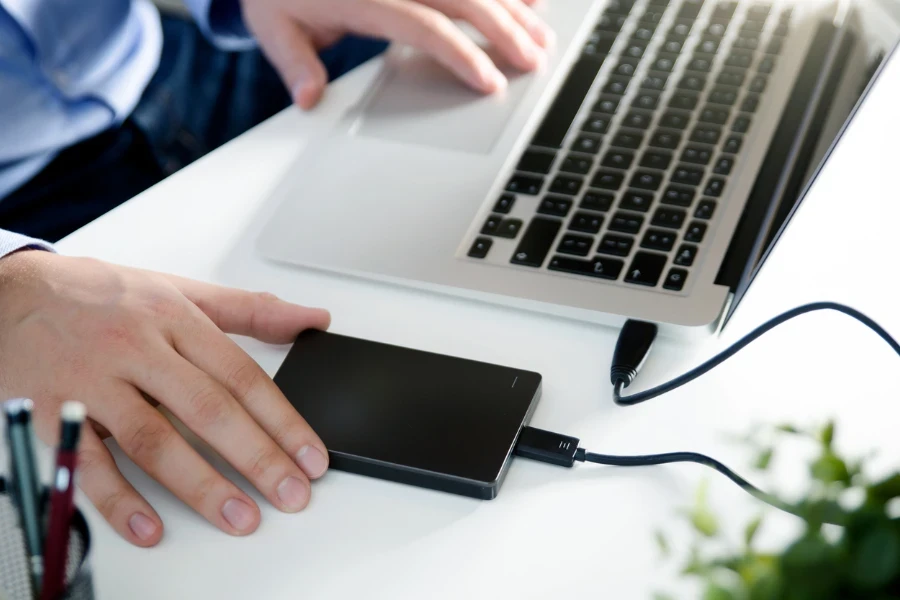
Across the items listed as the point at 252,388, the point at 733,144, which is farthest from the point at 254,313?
the point at 733,144

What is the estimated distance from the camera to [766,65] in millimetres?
823

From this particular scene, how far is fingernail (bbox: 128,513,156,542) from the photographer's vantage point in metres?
0.51

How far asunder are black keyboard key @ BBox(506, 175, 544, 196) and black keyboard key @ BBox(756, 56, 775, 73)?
0.25m

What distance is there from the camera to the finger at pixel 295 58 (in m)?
0.84

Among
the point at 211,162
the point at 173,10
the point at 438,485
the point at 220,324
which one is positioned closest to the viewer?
the point at 438,485

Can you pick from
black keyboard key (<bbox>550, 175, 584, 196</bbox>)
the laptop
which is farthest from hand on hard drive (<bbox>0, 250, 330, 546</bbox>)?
black keyboard key (<bbox>550, 175, 584, 196</bbox>)

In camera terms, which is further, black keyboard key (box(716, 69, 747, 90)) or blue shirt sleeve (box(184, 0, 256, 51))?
blue shirt sleeve (box(184, 0, 256, 51))

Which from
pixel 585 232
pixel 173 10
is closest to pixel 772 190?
pixel 585 232

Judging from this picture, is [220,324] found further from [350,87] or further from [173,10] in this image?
[173,10]

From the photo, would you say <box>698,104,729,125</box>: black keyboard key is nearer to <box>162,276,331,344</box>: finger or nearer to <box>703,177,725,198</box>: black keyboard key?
<box>703,177,725,198</box>: black keyboard key

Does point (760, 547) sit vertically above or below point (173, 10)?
above

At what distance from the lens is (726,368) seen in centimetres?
59

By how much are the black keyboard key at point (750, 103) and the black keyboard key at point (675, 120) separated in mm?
46

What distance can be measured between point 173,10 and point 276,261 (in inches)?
25.6
